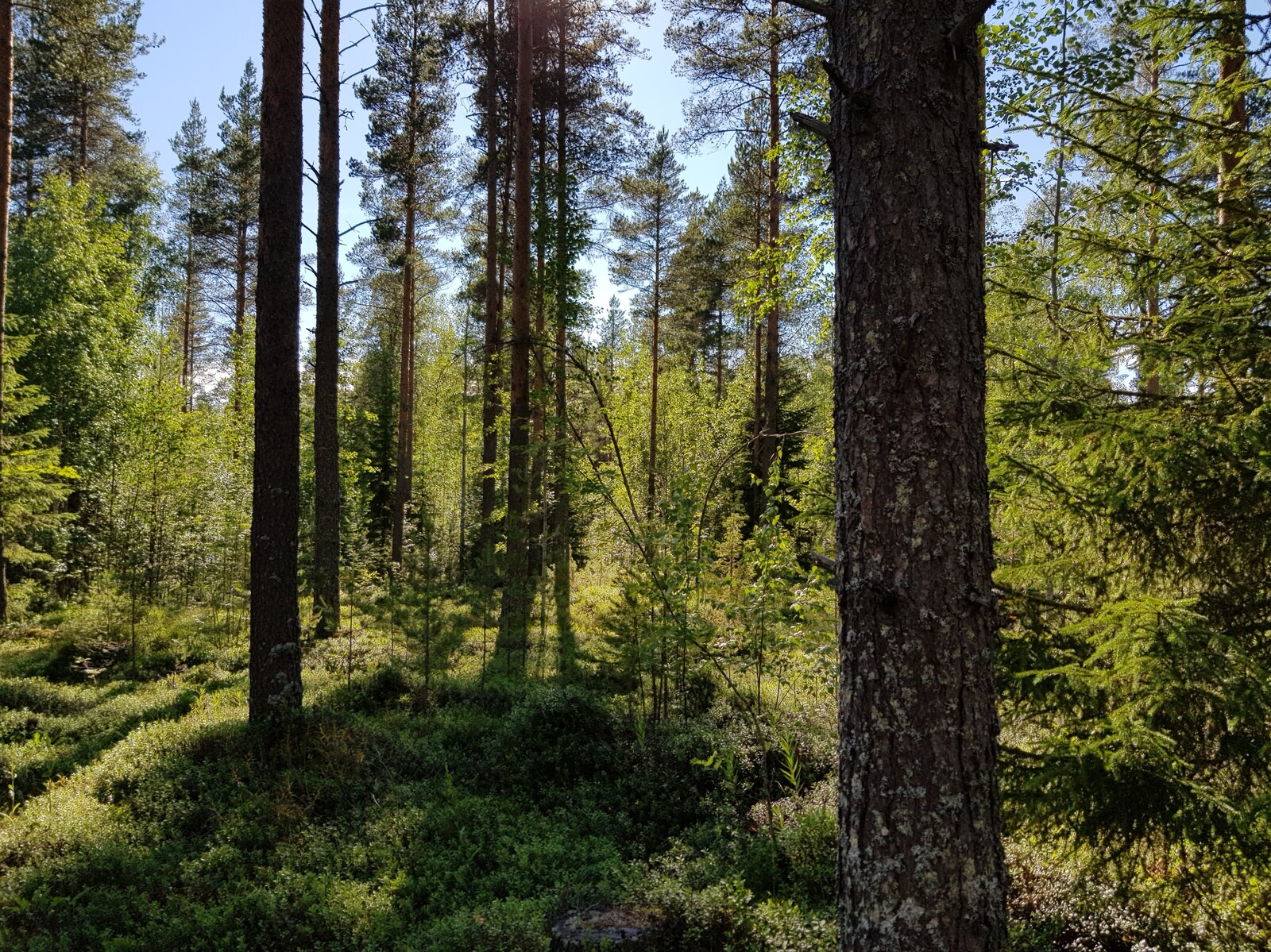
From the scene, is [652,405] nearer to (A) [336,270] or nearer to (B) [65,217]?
(A) [336,270]

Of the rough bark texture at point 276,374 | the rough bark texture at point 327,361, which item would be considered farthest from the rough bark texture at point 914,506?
the rough bark texture at point 327,361

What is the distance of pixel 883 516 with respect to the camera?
2.01m

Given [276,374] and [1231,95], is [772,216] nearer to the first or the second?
[276,374]

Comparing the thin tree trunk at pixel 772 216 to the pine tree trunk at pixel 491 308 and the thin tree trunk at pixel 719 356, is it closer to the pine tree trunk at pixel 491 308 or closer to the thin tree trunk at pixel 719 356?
the pine tree trunk at pixel 491 308

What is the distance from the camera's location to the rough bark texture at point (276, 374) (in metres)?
6.77

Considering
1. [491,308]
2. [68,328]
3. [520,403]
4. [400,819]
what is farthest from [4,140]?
[400,819]

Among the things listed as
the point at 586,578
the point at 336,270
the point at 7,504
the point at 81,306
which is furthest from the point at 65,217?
the point at 586,578

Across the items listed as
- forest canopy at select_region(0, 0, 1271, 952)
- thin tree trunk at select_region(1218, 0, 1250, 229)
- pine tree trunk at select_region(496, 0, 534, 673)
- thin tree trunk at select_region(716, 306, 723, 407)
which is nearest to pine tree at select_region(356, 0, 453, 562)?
forest canopy at select_region(0, 0, 1271, 952)

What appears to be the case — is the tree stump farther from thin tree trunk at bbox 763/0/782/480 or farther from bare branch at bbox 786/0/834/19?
thin tree trunk at bbox 763/0/782/480

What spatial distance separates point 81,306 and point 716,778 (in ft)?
62.5

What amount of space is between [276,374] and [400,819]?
14.4 ft

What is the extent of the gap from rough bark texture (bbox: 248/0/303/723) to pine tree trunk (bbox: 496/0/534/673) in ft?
10.2

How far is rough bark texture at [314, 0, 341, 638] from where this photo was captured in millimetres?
11039

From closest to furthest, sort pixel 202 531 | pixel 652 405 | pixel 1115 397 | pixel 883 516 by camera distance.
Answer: pixel 883 516
pixel 1115 397
pixel 202 531
pixel 652 405
